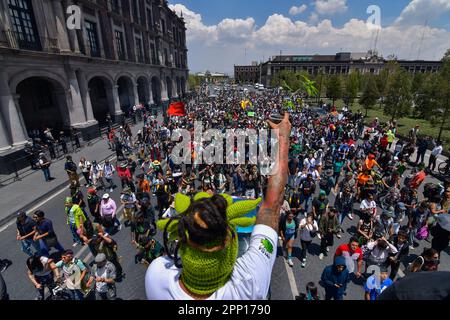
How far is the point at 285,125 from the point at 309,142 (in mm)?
15137

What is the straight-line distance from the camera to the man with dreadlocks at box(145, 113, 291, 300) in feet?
3.67

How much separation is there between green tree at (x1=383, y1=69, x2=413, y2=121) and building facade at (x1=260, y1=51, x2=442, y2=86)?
72635 mm

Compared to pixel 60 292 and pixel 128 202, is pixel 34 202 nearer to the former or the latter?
pixel 128 202

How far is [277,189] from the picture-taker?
1.56 meters

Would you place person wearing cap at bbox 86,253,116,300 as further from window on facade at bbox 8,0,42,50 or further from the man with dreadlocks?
window on facade at bbox 8,0,42,50

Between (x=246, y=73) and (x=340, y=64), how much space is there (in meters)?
77.3

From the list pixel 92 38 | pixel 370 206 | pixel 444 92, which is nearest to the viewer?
pixel 370 206

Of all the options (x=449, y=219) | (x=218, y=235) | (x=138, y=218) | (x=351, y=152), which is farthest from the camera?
(x=351, y=152)

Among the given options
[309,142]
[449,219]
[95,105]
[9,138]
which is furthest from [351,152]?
[95,105]

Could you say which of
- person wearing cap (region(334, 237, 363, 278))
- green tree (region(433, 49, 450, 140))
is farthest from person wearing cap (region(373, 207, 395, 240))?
green tree (region(433, 49, 450, 140))

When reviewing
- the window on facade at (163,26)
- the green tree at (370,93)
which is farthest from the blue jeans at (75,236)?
the window on facade at (163,26)

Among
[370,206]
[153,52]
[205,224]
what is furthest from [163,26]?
[205,224]
